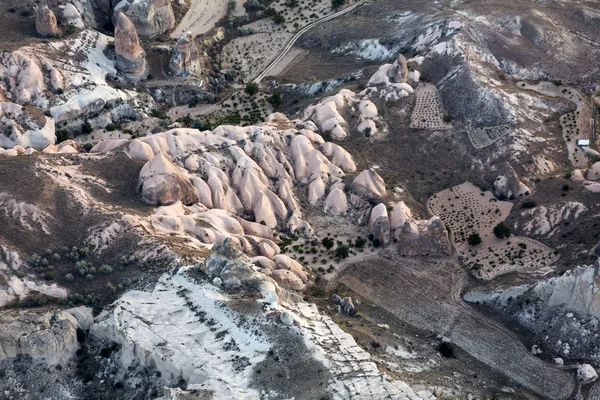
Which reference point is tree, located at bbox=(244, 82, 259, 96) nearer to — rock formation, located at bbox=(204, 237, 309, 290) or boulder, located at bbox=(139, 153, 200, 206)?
boulder, located at bbox=(139, 153, 200, 206)

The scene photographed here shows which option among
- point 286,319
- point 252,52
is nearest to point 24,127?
point 252,52

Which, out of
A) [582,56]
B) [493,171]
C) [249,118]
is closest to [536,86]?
[582,56]

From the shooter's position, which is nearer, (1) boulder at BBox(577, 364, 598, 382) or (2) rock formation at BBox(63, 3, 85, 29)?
(1) boulder at BBox(577, 364, 598, 382)

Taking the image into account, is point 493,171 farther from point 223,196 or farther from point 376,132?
point 223,196

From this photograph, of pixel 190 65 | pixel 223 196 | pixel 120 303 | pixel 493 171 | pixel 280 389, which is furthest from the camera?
pixel 190 65

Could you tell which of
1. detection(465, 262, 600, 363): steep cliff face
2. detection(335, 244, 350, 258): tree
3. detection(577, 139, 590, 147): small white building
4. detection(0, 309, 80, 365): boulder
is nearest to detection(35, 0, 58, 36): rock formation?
detection(335, 244, 350, 258): tree

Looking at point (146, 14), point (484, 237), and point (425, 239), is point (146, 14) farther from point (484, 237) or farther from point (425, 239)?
point (484, 237)

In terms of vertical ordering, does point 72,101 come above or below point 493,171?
above
